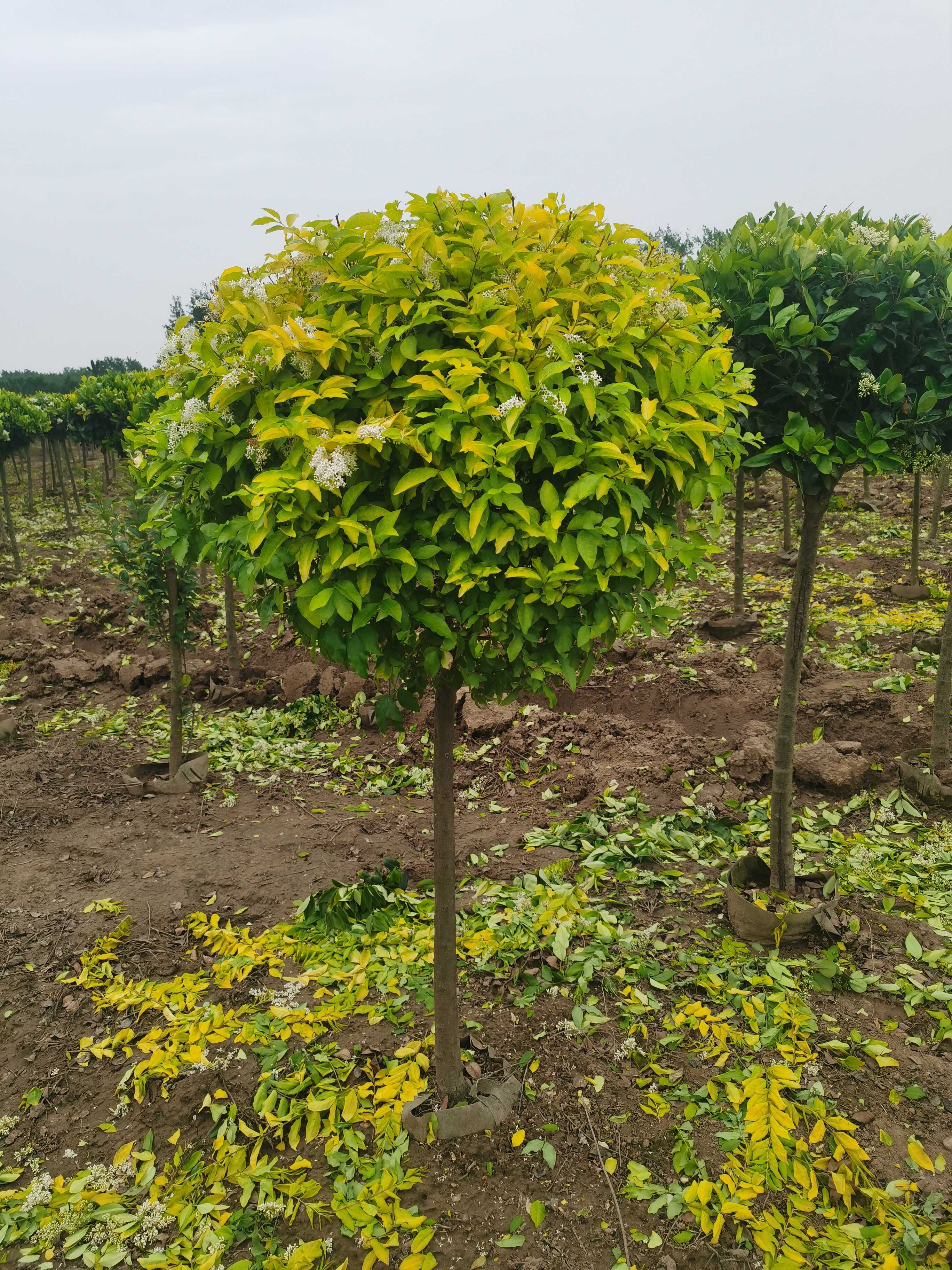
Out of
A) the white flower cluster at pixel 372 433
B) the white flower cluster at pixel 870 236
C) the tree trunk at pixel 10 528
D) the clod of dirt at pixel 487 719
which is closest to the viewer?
the white flower cluster at pixel 372 433

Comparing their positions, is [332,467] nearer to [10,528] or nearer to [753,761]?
[753,761]

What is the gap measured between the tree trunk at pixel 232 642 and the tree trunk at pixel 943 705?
305 inches

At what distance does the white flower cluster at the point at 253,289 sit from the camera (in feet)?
8.19

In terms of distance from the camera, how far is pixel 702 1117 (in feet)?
10.8

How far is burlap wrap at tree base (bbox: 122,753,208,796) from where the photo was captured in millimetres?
7617

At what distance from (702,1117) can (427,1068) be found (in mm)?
1230

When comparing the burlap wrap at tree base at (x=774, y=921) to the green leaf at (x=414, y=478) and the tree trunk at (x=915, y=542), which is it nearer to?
the green leaf at (x=414, y=478)

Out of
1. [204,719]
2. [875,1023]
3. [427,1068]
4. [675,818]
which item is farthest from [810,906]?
[204,719]

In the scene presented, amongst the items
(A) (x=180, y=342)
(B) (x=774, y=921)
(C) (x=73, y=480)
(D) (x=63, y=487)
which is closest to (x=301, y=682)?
(B) (x=774, y=921)

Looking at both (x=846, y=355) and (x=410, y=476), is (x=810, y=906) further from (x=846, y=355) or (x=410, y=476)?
(x=410, y=476)

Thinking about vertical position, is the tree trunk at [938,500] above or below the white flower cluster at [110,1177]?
above

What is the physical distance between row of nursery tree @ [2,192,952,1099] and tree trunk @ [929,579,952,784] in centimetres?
377

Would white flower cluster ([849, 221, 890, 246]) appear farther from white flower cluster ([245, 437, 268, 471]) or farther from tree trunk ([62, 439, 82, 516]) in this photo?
tree trunk ([62, 439, 82, 516])

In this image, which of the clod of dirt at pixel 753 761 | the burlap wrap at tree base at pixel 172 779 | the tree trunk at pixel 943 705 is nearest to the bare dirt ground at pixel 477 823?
the clod of dirt at pixel 753 761
